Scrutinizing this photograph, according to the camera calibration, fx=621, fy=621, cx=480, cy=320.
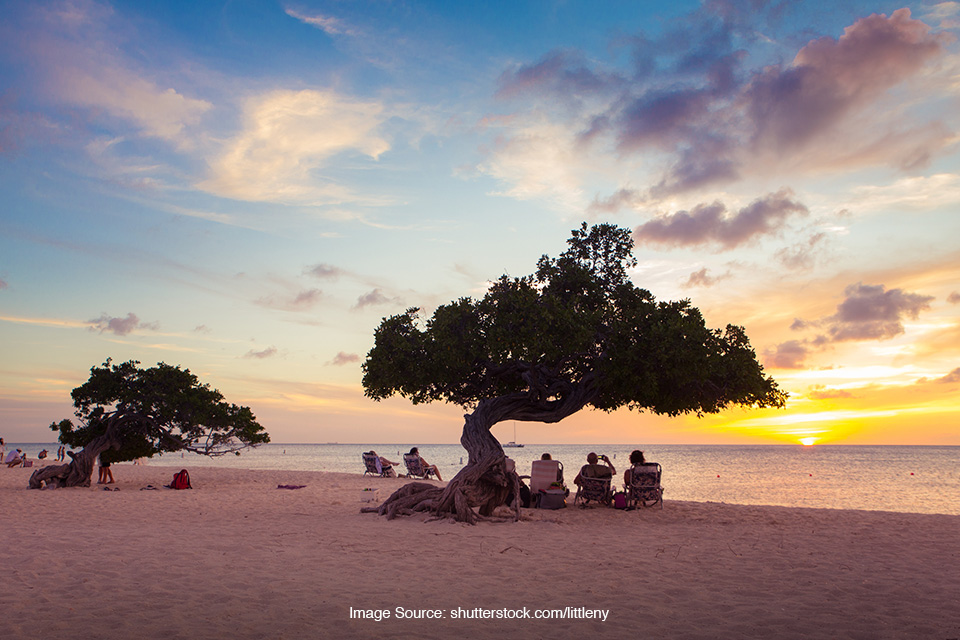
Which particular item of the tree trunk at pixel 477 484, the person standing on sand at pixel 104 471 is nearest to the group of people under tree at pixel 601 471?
the tree trunk at pixel 477 484

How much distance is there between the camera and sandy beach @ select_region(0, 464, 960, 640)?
5551mm

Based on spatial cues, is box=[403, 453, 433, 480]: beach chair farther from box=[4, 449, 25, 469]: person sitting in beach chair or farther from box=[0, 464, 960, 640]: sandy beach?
box=[4, 449, 25, 469]: person sitting in beach chair

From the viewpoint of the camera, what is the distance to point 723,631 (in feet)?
17.7

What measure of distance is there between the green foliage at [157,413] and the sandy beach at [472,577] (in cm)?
897

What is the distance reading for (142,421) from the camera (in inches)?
904

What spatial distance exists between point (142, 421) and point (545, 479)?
15929mm

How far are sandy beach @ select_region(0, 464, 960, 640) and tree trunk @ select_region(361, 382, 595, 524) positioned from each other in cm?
54

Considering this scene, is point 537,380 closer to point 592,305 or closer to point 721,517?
point 592,305

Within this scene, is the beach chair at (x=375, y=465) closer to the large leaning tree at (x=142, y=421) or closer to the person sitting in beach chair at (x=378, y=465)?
the person sitting in beach chair at (x=378, y=465)

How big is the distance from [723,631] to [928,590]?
10.4 feet

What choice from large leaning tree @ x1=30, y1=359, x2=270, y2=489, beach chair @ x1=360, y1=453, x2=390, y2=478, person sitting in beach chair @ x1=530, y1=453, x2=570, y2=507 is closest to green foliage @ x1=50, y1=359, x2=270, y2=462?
large leaning tree @ x1=30, y1=359, x2=270, y2=489

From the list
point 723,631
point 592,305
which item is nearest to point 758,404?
point 592,305

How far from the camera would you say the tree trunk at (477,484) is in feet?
40.9

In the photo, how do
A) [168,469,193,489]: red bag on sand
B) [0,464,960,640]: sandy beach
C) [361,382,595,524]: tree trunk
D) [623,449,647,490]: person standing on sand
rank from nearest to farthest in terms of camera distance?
[0,464,960,640]: sandy beach → [361,382,595,524]: tree trunk → [623,449,647,490]: person standing on sand → [168,469,193,489]: red bag on sand
